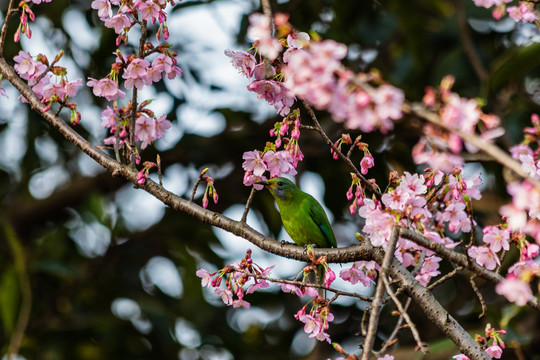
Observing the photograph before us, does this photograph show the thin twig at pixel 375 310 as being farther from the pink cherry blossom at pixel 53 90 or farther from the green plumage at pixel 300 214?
the green plumage at pixel 300 214

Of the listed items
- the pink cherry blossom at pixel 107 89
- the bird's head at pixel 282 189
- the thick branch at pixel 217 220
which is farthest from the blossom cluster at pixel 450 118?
the bird's head at pixel 282 189

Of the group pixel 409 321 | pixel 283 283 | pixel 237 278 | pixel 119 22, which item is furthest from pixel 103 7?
pixel 409 321

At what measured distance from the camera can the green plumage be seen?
3789mm

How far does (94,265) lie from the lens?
6980 millimetres

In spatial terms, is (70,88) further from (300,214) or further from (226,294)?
(300,214)

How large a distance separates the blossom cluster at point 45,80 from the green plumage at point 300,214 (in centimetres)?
142

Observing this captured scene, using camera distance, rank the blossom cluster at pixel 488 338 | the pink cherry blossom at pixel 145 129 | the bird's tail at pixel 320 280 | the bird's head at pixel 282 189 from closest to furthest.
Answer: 1. the blossom cluster at pixel 488 338
2. the bird's tail at pixel 320 280
3. the pink cherry blossom at pixel 145 129
4. the bird's head at pixel 282 189

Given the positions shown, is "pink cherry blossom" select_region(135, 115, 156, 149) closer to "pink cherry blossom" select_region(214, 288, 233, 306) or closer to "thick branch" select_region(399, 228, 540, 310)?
"pink cherry blossom" select_region(214, 288, 233, 306)

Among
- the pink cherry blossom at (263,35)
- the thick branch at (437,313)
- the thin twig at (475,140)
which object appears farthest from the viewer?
the thick branch at (437,313)

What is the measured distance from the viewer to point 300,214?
380cm

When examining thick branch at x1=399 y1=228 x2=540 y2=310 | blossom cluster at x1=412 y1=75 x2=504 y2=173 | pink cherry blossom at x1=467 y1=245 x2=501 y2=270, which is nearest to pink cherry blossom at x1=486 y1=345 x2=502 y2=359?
pink cherry blossom at x1=467 y1=245 x2=501 y2=270

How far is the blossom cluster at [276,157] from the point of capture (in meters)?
2.36

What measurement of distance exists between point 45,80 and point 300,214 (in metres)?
1.62

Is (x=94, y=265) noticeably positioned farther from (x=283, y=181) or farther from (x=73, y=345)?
(x=283, y=181)
